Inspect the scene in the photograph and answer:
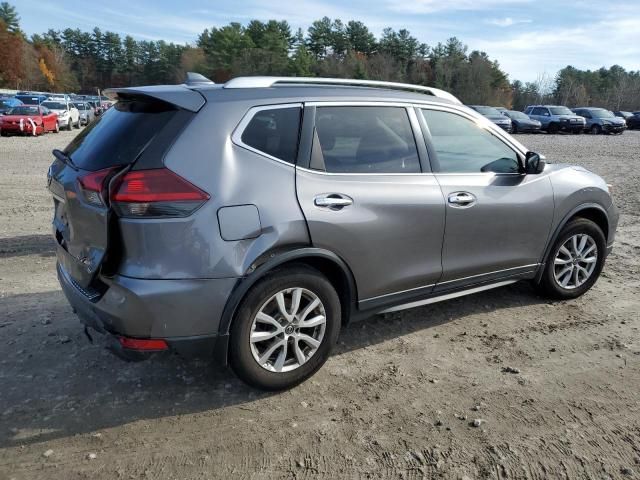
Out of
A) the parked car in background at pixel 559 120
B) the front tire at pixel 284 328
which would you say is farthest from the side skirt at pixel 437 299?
the parked car in background at pixel 559 120

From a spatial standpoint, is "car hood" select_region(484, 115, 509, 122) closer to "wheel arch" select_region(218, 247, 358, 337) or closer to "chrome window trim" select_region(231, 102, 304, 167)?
"wheel arch" select_region(218, 247, 358, 337)

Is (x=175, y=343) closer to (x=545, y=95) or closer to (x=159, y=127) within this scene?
(x=159, y=127)

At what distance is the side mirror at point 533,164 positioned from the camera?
426cm

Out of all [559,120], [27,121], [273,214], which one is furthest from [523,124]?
[273,214]

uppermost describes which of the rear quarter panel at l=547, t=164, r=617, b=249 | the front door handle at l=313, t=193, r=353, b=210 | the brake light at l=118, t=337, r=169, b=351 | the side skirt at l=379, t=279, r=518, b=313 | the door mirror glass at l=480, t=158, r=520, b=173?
the door mirror glass at l=480, t=158, r=520, b=173

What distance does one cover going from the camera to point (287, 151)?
3191 mm

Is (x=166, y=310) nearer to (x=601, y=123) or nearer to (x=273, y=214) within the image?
(x=273, y=214)

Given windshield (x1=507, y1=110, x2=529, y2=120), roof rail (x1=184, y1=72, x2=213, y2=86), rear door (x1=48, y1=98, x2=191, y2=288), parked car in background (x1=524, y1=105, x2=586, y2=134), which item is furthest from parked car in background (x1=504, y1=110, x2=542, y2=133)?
rear door (x1=48, y1=98, x2=191, y2=288)

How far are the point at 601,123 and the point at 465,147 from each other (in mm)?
36382

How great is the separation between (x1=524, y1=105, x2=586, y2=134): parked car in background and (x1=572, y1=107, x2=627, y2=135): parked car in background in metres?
0.87

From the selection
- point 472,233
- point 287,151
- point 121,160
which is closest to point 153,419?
point 121,160

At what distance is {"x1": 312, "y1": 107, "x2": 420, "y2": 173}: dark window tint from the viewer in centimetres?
337

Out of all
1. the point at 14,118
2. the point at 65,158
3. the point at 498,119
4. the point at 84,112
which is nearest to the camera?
the point at 65,158

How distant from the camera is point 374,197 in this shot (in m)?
3.43
